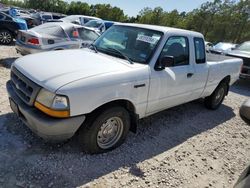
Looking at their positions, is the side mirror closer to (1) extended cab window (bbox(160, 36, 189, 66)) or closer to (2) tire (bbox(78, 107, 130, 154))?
(1) extended cab window (bbox(160, 36, 189, 66))

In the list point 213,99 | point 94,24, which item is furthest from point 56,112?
point 94,24

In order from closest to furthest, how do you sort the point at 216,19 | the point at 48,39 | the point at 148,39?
the point at 148,39, the point at 48,39, the point at 216,19

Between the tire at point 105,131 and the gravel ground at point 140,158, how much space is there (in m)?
0.14

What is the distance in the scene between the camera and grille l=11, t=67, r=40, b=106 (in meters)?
3.15

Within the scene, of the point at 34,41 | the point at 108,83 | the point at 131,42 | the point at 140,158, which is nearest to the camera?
the point at 108,83

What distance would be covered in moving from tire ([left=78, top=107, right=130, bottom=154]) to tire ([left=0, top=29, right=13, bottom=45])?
952 cm

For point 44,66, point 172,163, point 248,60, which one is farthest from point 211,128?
point 248,60

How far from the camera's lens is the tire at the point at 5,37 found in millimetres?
11234

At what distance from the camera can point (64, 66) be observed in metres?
3.46

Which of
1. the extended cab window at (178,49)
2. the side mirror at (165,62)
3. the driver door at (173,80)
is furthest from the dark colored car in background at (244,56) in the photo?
the side mirror at (165,62)

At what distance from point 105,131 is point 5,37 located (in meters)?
9.63

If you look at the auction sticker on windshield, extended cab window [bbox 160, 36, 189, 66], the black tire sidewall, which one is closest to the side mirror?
extended cab window [bbox 160, 36, 189, 66]

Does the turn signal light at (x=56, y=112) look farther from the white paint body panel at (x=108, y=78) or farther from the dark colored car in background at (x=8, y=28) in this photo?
the dark colored car in background at (x=8, y=28)

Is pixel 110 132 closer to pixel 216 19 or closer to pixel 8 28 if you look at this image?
pixel 8 28
